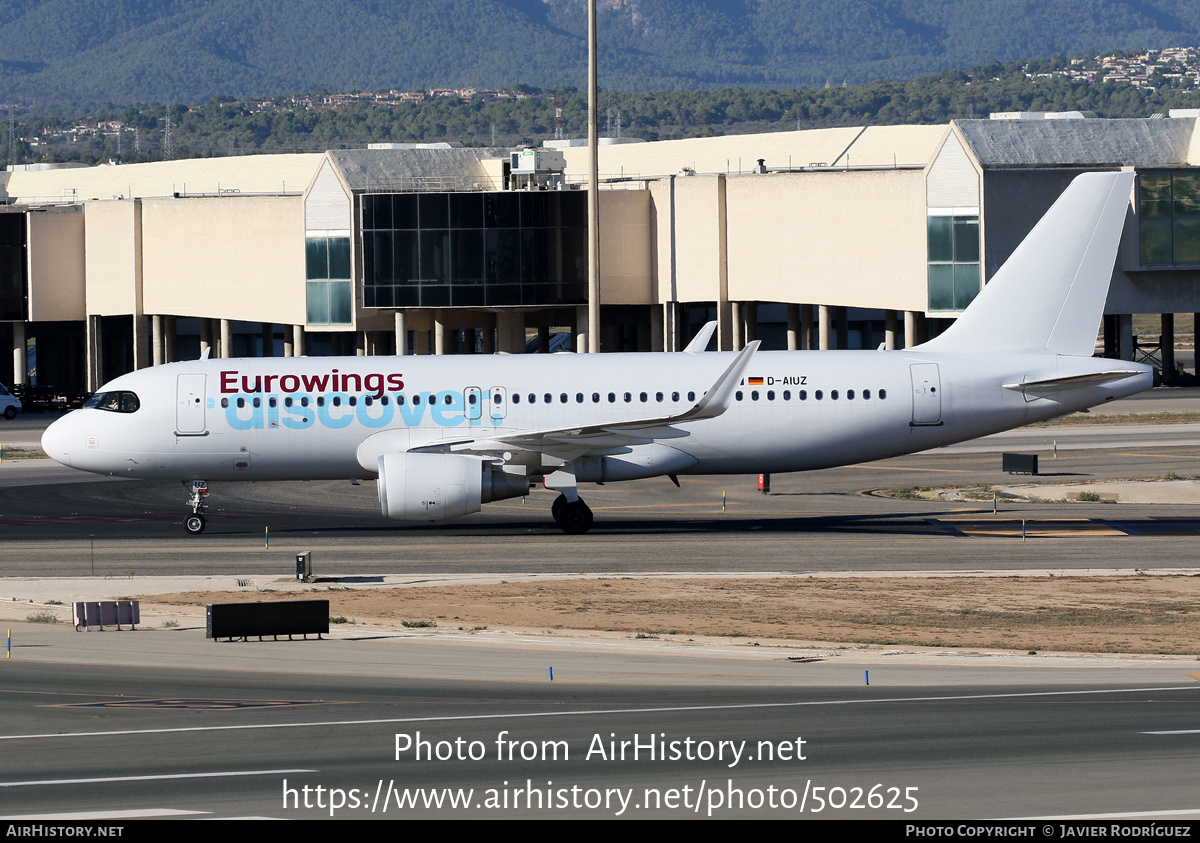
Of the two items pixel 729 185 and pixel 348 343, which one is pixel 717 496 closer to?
pixel 729 185

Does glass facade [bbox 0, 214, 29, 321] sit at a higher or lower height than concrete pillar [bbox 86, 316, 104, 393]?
higher

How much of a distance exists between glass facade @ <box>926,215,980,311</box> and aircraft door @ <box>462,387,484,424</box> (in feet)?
130

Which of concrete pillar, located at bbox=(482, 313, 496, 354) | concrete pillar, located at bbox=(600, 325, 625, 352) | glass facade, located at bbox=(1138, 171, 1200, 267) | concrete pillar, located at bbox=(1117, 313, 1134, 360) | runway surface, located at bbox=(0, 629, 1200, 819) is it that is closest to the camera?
runway surface, located at bbox=(0, 629, 1200, 819)

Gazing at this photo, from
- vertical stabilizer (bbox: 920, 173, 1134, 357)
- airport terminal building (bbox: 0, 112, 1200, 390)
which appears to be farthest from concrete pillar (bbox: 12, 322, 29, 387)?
vertical stabilizer (bbox: 920, 173, 1134, 357)

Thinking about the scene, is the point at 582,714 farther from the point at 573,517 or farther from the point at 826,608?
the point at 573,517

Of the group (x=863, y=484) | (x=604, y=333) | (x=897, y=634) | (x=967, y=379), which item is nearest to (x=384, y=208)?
(x=604, y=333)

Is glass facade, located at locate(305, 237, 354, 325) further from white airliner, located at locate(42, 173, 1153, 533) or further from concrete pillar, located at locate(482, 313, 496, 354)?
white airliner, located at locate(42, 173, 1153, 533)

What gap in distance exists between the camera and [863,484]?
2021 inches

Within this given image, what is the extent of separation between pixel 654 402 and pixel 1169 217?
4358 cm

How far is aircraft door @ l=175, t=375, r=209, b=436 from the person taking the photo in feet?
131

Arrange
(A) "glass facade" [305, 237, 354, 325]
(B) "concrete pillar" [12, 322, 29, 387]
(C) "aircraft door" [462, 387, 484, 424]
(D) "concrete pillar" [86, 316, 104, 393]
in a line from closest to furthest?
(C) "aircraft door" [462, 387, 484, 424], (A) "glass facade" [305, 237, 354, 325], (D) "concrete pillar" [86, 316, 104, 393], (B) "concrete pillar" [12, 322, 29, 387]

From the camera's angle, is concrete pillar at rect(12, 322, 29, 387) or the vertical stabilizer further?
concrete pillar at rect(12, 322, 29, 387)
